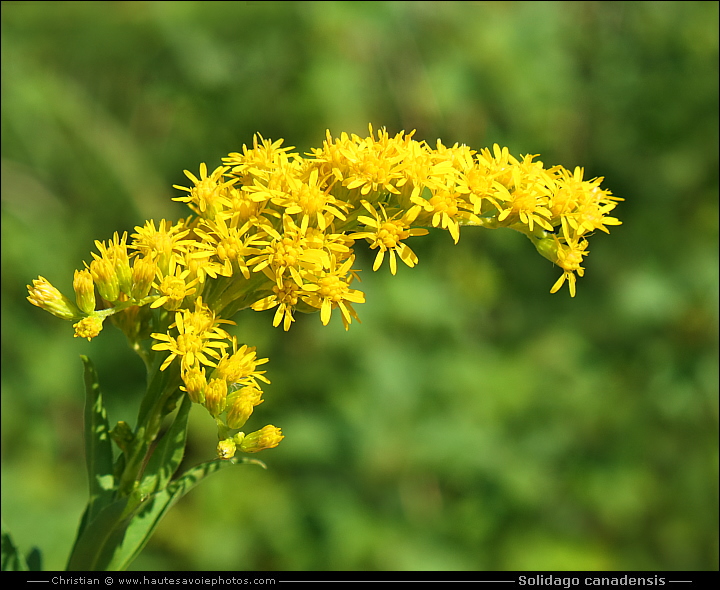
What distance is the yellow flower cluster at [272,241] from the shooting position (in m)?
1.37

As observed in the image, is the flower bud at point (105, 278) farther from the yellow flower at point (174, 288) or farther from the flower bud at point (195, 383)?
the flower bud at point (195, 383)

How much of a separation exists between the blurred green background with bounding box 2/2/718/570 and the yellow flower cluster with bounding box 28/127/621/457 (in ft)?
8.16

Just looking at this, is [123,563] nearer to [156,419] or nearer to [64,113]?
[156,419]

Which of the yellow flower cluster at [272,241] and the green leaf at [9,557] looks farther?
the green leaf at [9,557]

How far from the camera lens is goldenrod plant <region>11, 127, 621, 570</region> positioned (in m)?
1.37

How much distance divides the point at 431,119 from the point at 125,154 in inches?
72.0

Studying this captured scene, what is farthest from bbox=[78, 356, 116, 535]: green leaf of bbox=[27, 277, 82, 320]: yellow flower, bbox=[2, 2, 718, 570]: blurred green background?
bbox=[2, 2, 718, 570]: blurred green background

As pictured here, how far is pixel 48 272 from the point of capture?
4023mm

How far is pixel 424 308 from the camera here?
409cm

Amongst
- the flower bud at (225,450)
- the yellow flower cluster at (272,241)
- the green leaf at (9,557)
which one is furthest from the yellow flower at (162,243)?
the green leaf at (9,557)

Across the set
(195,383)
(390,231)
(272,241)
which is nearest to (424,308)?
(390,231)

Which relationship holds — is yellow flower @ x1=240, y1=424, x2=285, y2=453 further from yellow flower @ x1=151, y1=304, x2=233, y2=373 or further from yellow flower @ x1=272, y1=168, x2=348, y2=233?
yellow flower @ x1=272, y1=168, x2=348, y2=233

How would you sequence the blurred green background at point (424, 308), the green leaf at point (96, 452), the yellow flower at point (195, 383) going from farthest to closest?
the blurred green background at point (424, 308)
the green leaf at point (96, 452)
the yellow flower at point (195, 383)

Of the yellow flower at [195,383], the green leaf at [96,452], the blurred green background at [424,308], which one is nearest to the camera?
the yellow flower at [195,383]
